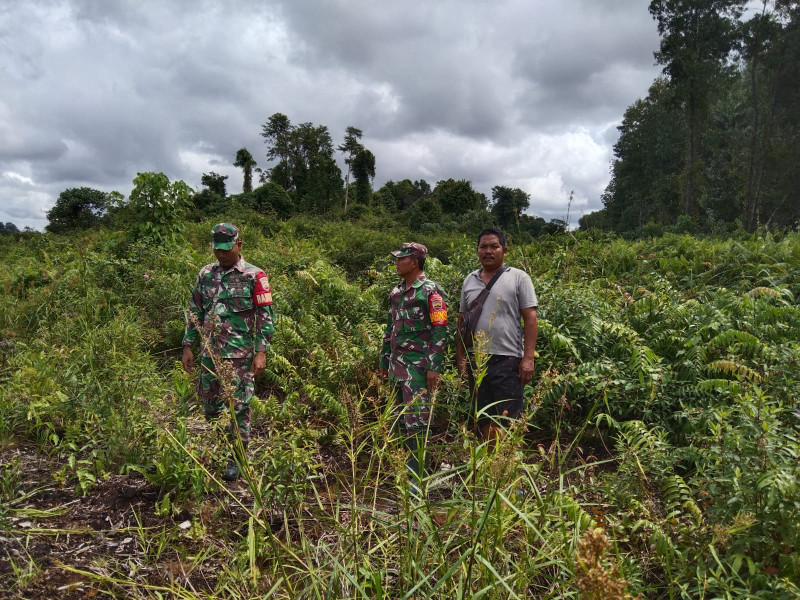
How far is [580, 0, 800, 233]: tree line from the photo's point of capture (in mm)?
23891

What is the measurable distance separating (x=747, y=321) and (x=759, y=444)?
3.41 metres

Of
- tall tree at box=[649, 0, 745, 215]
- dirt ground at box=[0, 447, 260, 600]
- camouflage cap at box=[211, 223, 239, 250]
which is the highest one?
tall tree at box=[649, 0, 745, 215]

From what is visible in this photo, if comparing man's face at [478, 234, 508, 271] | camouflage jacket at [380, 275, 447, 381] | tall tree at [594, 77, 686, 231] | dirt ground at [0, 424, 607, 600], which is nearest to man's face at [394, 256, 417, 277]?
camouflage jacket at [380, 275, 447, 381]

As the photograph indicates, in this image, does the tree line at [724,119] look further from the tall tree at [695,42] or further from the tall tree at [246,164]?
the tall tree at [246,164]

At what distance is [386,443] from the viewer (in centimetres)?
174

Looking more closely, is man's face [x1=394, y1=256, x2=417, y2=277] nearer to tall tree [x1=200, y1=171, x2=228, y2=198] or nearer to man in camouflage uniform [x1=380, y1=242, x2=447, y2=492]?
man in camouflage uniform [x1=380, y1=242, x2=447, y2=492]

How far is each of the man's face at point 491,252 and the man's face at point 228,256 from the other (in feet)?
5.87

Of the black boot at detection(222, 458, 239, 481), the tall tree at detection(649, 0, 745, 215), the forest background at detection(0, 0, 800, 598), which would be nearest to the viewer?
the forest background at detection(0, 0, 800, 598)

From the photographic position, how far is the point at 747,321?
4.77 metres

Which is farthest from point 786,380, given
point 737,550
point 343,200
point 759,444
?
point 343,200

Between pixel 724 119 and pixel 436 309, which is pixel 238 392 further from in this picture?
pixel 724 119

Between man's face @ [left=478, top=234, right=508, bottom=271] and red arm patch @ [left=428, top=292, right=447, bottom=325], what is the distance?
44cm

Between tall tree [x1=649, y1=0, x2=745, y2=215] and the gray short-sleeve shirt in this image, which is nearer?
the gray short-sleeve shirt

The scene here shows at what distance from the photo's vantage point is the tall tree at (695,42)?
2370 cm
